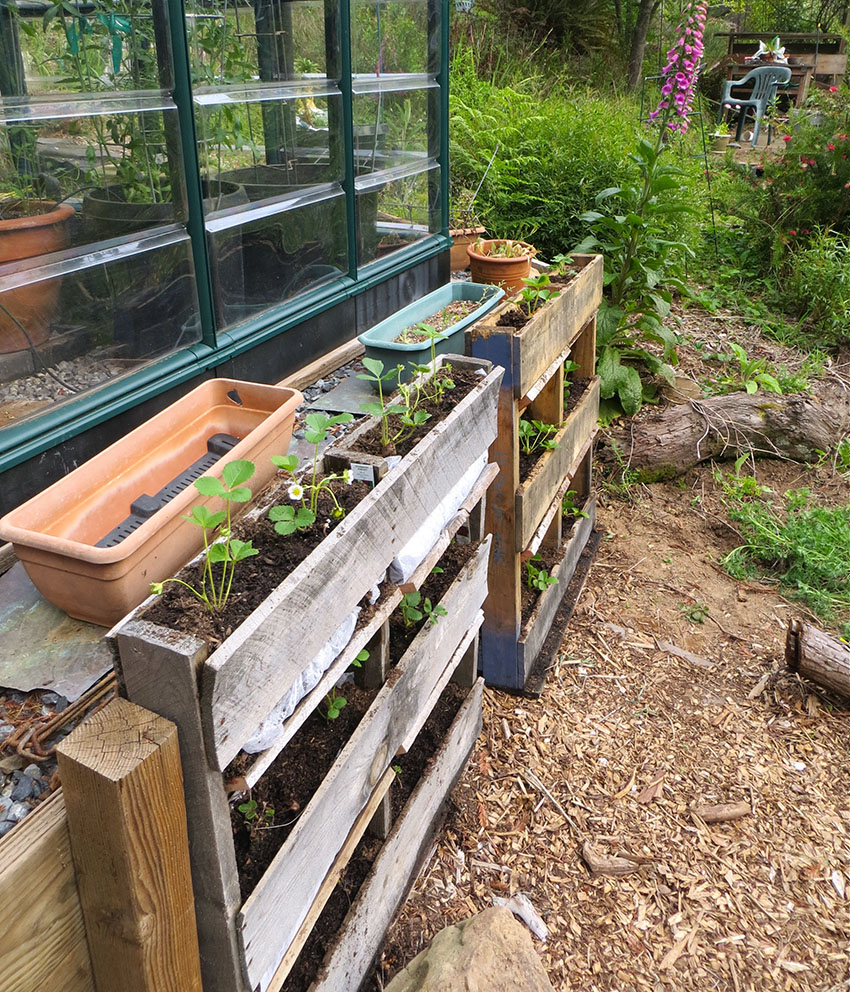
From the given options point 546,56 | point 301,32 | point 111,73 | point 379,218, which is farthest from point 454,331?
point 546,56

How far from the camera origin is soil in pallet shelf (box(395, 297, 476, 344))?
3260 millimetres

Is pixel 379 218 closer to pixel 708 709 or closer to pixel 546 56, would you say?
pixel 708 709

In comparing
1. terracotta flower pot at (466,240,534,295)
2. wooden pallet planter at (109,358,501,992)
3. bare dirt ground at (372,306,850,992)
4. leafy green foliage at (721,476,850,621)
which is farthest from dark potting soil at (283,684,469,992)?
terracotta flower pot at (466,240,534,295)

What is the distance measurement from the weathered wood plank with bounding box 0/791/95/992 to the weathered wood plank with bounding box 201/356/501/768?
0.80 ft

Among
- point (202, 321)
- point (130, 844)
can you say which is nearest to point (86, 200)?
point (202, 321)

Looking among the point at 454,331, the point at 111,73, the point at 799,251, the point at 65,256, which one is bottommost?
the point at 799,251

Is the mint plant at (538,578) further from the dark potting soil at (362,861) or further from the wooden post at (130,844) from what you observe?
the wooden post at (130,844)

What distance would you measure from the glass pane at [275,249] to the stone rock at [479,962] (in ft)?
6.43

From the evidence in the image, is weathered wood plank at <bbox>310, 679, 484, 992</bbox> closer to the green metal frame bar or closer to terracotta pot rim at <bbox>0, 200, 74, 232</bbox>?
the green metal frame bar

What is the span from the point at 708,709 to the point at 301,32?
289 cm

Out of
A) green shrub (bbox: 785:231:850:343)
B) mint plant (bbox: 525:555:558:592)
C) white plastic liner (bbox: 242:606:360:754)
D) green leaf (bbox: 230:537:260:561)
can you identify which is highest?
green leaf (bbox: 230:537:260:561)

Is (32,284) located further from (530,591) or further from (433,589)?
(530,591)

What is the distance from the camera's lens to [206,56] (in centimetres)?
264

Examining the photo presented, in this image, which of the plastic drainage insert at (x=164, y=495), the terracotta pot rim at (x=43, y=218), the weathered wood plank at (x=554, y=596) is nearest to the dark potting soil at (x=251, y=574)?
the plastic drainage insert at (x=164, y=495)
